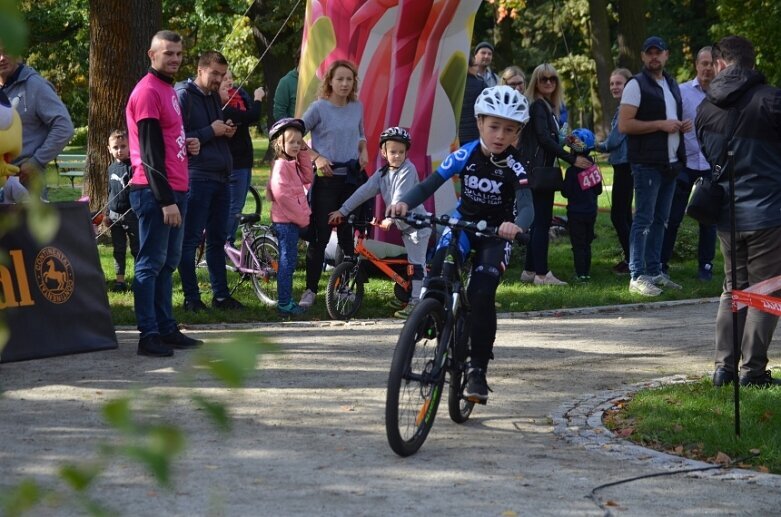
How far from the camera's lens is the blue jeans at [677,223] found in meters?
13.2

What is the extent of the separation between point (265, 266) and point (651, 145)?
3766 millimetres

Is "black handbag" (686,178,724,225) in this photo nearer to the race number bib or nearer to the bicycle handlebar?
the bicycle handlebar

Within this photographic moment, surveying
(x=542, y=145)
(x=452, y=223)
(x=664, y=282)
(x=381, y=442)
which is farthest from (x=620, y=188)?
(x=381, y=442)

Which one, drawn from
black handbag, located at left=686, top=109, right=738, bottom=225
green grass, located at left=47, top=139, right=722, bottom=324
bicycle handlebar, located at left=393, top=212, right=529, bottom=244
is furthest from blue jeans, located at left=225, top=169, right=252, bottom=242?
bicycle handlebar, located at left=393, top=212, right=529, bottom=244

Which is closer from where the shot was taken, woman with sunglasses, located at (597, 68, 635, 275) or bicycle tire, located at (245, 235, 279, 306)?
bicycle tire, located at (245, 235, 279, 306)

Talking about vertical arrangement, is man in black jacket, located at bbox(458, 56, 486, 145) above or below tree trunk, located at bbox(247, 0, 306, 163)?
below

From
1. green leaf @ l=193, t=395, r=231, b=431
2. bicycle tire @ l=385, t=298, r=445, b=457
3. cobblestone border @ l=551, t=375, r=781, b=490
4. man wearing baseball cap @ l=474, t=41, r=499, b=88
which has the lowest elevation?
cobblestone border @ l=551, t=375, r=781, b=490

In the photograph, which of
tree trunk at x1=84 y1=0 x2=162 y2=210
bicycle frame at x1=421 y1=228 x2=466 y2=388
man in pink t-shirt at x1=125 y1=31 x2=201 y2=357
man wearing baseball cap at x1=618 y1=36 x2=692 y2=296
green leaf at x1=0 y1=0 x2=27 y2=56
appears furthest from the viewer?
tree trunk at x1=84 y1=0 x2=162 y2=210

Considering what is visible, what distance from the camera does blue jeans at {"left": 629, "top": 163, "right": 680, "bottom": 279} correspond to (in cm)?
1212

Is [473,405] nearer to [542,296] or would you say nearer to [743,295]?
[743,295]

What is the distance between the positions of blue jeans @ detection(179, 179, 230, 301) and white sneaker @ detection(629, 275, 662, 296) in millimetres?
3972

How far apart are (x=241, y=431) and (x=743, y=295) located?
2.79 metres

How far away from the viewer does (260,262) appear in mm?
11547

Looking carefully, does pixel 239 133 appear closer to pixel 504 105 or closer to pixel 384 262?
pixel 384 262
